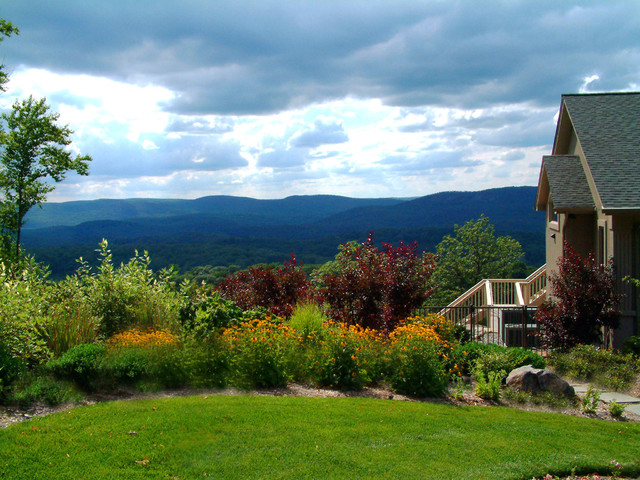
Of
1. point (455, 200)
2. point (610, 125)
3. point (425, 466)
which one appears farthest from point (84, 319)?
point (455, 200)

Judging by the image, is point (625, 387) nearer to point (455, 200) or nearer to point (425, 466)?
point (425, 466)

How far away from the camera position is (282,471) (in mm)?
5117

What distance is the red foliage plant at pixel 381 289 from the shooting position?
11.9 m

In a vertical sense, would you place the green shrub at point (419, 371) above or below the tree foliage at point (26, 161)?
below

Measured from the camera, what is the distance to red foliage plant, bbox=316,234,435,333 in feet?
38.9

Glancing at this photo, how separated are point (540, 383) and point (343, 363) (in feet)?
10.4

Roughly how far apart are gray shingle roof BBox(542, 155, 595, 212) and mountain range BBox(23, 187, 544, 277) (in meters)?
50.6

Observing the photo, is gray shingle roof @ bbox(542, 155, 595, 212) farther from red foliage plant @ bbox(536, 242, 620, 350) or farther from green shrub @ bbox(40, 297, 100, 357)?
green shrub @ bbox(40, 297, 100, 357)

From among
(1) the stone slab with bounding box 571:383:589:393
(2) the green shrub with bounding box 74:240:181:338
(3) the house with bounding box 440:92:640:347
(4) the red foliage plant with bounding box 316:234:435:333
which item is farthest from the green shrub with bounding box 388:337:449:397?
(3) the house with bounding box 440:92:640:347

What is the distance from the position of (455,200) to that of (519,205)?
24786mm

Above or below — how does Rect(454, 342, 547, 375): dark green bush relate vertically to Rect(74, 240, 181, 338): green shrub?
below

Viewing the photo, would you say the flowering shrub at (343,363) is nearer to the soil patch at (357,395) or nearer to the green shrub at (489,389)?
the soil patch at (357,395)

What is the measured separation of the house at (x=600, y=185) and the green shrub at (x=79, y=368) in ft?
36.5

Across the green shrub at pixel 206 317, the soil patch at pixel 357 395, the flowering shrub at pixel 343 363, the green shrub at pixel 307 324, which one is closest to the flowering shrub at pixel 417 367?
the soil patch at pixel 357 395
